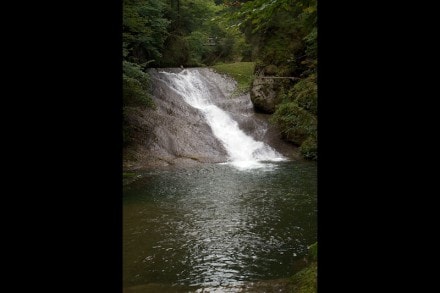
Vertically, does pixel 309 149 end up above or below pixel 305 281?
above

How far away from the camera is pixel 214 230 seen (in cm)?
767

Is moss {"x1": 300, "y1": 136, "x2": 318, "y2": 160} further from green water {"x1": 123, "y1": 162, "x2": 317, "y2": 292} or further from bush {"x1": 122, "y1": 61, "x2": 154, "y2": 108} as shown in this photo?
bush {"x1": 122, "y1": 61, "x2": 154, "y2": 108}

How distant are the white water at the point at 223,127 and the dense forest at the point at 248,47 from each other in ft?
5.38

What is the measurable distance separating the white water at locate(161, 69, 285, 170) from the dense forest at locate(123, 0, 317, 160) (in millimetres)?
1639

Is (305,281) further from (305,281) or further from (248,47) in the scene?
(248,47)

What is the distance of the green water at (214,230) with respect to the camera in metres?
5.67

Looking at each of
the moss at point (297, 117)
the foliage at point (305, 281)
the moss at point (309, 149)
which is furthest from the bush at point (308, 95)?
the moss at point (309, 149)

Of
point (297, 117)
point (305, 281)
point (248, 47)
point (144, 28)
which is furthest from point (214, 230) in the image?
point (248, 47)

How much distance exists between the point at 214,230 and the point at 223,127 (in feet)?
43.3

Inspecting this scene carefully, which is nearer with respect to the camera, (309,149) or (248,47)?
(309,149)

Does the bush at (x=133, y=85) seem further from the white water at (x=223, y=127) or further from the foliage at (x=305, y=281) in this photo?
the foliage at (x=305, y=281)

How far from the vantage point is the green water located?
567cm

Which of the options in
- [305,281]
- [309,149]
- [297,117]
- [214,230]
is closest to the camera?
[305,281]
